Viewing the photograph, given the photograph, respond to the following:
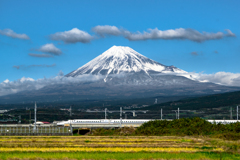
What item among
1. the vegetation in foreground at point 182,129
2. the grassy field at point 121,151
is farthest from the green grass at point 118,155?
the vegetation in foreground at point 182,129

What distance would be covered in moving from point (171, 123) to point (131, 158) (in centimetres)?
3015

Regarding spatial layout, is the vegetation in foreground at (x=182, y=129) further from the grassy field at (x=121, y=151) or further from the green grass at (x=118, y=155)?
the green grass at (x=118, y=155)

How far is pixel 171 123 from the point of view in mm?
55344

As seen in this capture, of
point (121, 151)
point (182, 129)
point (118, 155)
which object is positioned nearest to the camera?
point (118, 155)

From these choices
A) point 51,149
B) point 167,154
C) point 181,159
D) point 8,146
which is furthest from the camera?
point 8,146

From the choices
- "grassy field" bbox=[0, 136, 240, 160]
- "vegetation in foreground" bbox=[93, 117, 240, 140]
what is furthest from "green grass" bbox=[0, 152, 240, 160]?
"vegetation in foreground" bbox=[93, 117, 240, 140]

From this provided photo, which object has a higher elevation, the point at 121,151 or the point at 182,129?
the point at 182,129

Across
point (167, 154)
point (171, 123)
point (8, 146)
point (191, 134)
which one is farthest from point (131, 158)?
point (171, 123)

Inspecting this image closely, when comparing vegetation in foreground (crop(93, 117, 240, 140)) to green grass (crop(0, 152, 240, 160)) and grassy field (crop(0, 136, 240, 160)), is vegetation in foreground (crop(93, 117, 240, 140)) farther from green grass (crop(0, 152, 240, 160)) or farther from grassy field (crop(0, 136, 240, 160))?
green grass (crop(0, 152, 240, 160))

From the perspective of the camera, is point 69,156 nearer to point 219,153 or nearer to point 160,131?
point 219,153

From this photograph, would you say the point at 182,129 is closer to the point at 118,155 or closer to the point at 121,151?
the point at 121,151

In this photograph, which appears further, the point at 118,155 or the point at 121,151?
the point at 121,151

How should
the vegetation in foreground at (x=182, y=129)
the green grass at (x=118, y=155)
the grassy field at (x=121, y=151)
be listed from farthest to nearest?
the vegetation in foreground at (x=182, y=129), the grassy field at (x=121, y=151), the green grass at (x=118, y=155)

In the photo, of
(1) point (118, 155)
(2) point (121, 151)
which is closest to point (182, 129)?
(2) point (121, 151)
